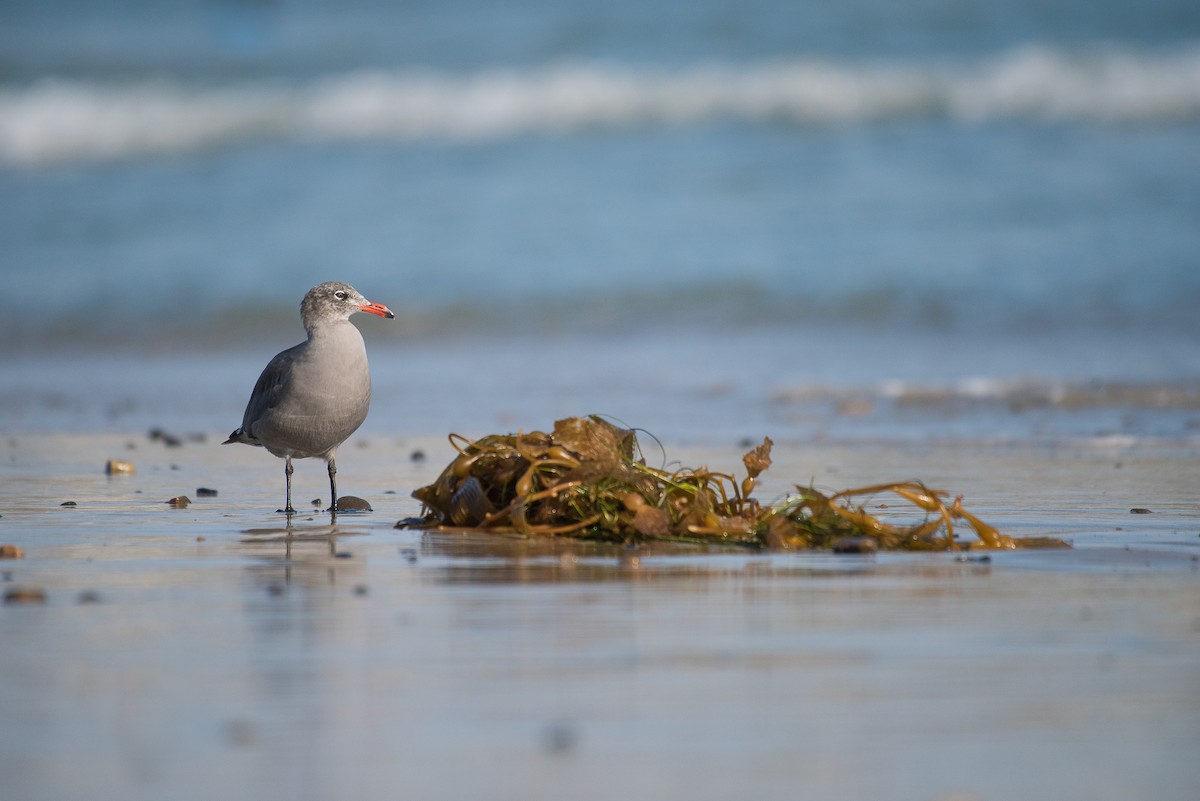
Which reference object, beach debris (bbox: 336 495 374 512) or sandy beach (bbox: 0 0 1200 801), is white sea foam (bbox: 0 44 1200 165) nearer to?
sandy beach (bbox: 0 0 1200 801)

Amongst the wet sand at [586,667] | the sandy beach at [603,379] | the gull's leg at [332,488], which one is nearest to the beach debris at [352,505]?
the gull's leg at [332,488]

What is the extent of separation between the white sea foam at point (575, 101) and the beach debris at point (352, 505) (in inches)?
528

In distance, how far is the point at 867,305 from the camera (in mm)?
11977

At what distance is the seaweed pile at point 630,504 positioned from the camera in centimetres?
380

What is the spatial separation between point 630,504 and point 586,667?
1.45 metres

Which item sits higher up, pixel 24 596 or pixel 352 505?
pixel 352 505

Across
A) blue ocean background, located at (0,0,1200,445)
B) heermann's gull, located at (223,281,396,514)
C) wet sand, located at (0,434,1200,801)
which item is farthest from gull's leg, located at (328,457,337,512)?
blue ocean background, located at (0,0,1200,445)

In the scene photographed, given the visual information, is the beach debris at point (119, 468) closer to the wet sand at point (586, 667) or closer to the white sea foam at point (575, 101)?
the wet sand at point (586, 667)

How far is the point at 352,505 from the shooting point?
4.95 metres

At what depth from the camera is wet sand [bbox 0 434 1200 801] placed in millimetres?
1942

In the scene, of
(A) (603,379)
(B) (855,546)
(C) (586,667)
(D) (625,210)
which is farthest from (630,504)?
(D) (625,210)

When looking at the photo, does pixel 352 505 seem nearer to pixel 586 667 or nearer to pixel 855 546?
pixel 855 546

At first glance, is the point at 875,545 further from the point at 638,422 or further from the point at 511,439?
the point at 638,422

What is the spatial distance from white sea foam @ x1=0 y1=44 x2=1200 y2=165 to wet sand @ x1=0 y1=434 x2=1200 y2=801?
45.5 feet
